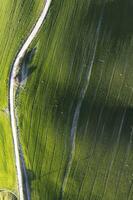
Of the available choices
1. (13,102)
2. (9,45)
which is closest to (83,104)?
(13,102)

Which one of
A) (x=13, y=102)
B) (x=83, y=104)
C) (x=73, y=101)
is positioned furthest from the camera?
(x=13, y=102)

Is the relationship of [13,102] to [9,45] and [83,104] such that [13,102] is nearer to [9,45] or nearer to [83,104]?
[9,45]

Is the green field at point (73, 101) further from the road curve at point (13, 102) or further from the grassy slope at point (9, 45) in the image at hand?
the road curve at point (13, 102)

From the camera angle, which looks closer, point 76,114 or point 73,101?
point 76,114

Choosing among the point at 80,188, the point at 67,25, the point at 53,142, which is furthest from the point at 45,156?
the point at 67,25

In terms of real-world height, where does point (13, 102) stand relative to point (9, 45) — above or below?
below

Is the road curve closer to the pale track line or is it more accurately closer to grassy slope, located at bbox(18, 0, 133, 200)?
grassy slope, located at bbox(18, 0, 133, 200)
